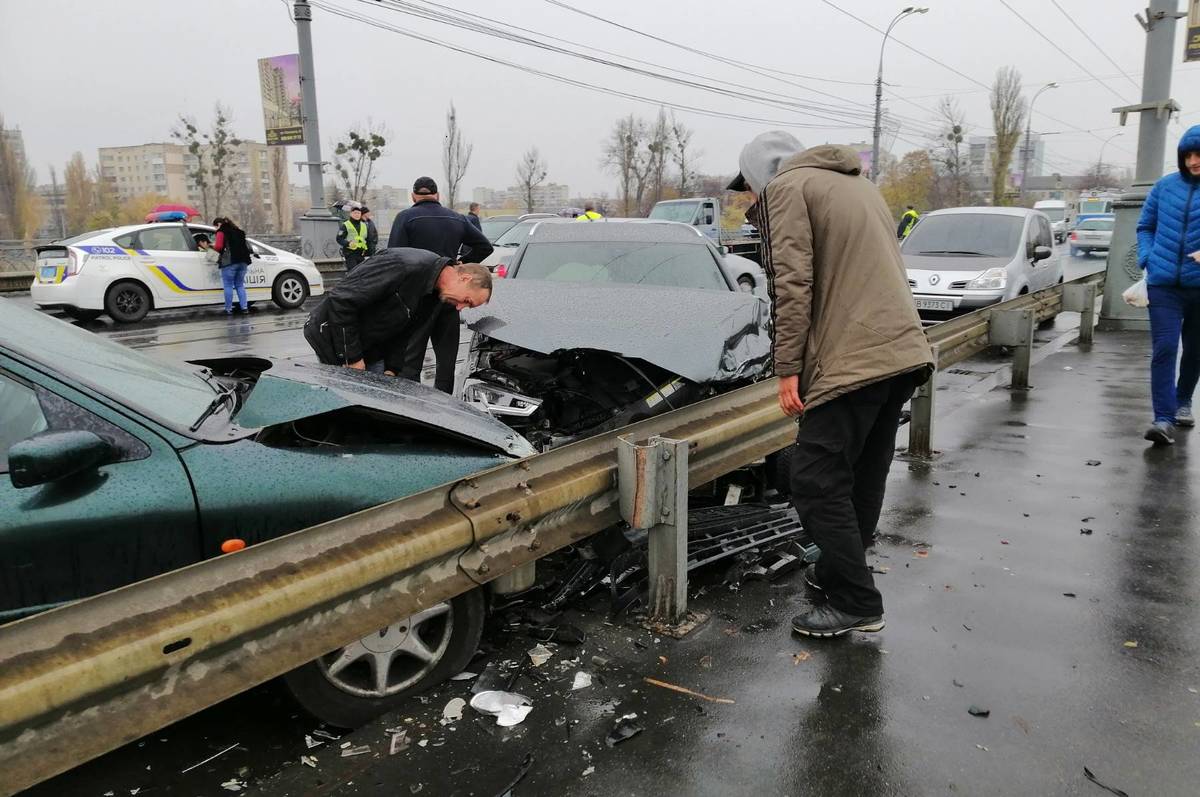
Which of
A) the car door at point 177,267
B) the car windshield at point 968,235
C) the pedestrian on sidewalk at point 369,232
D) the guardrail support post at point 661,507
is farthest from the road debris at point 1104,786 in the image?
the pedestrian on sidewalk at point 369,232

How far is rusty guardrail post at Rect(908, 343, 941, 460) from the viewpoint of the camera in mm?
5730

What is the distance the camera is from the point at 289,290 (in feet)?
52.4

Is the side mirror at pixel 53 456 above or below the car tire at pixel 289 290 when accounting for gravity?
above

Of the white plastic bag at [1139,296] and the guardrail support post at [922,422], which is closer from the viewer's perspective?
the guardrail support post at [922,422]

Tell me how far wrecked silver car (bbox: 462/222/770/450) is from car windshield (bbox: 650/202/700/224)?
15.1 metres

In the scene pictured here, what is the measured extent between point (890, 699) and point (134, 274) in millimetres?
13682

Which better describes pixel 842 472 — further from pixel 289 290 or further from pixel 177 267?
pixel 289 290

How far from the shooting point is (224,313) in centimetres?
1520

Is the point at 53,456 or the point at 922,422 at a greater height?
the point at 53,456

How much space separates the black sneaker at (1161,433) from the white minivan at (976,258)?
5344mm

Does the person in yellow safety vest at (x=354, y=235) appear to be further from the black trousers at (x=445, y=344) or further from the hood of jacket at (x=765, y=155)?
the hood of jacket at (x=765, y=155)

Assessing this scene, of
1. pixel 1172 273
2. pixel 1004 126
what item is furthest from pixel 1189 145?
pixel 1004 126

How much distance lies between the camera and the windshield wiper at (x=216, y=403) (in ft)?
8.78

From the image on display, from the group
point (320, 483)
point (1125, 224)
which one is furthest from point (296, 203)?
point (320, 483)
